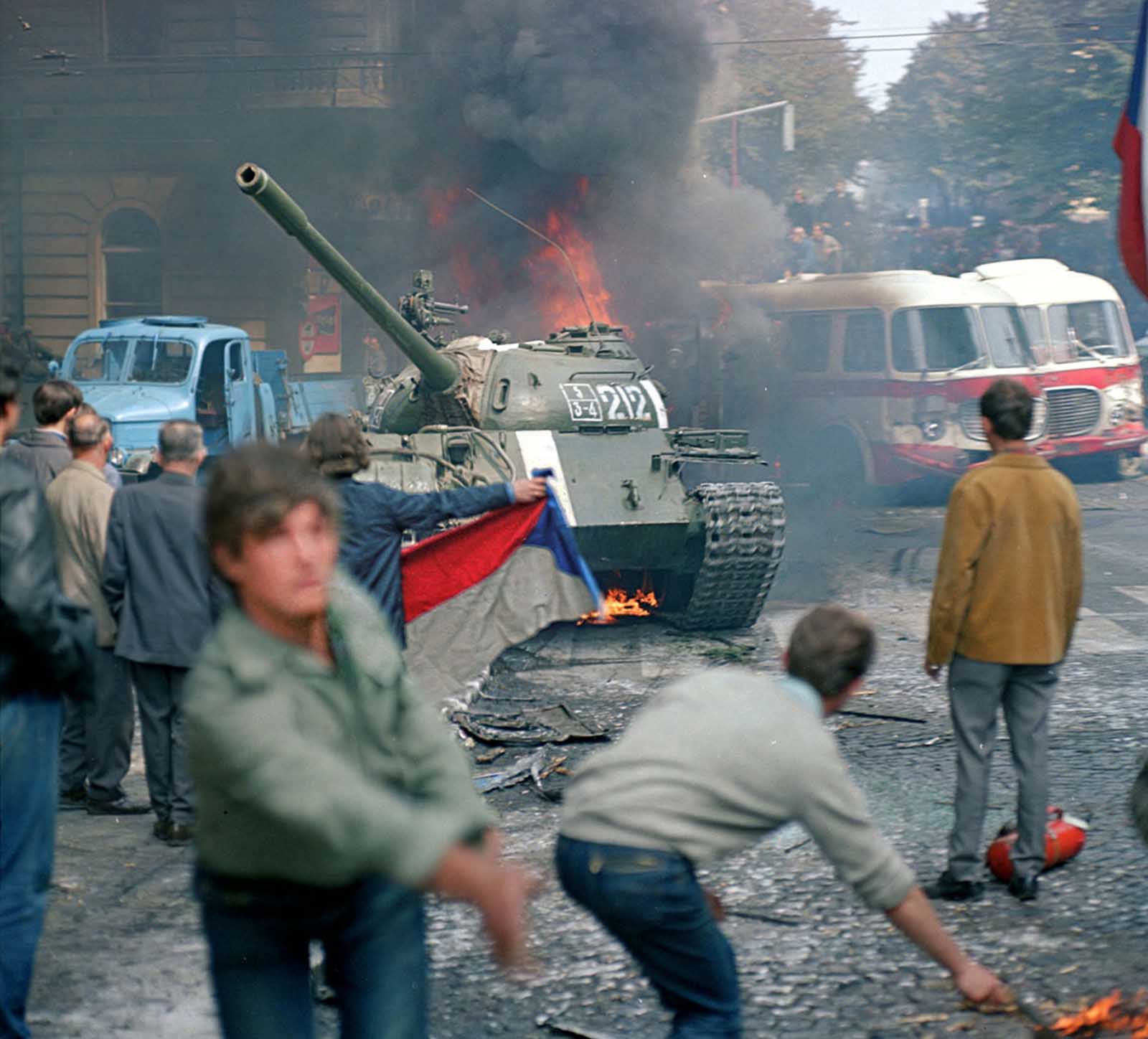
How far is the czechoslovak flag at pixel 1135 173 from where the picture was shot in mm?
5934

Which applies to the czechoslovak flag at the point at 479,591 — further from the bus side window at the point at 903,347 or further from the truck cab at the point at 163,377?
the bus side window at the point at 903,347

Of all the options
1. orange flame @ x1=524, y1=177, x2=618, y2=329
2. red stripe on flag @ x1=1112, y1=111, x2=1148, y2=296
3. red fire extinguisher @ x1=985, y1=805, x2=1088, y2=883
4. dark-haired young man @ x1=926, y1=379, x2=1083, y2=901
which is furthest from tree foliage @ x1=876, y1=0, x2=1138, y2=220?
red fire extinguisher @ x1=985, y1=805, x2=1088, y2=883

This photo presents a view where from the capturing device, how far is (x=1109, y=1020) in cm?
427

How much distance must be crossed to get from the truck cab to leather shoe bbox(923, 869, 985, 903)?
11789 mm

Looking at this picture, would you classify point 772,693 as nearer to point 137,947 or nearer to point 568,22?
point 137,947

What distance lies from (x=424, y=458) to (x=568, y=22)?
14.2 m

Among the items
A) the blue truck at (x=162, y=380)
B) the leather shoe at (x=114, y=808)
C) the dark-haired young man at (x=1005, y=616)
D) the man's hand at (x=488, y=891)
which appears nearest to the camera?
the man's hand at (x=488, y=891)

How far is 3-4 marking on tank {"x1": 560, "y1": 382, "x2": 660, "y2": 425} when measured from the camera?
11.1 metres

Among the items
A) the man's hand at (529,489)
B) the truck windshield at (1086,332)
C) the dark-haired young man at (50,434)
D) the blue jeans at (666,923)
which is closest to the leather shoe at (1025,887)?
the man's hand at (529,489)

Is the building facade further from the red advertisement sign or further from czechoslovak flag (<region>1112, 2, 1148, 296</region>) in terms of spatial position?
czechoslovak flag (<region>1112, 2, 1148, 296</region>)

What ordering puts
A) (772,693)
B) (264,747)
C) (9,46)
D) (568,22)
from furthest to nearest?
(9,46) → (568,22) → (772,693) → (264,747)

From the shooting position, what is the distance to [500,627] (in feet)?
22.3

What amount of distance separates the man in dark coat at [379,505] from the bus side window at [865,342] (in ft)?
42.6

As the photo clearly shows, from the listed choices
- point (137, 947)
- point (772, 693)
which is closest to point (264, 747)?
point (772, 693)
